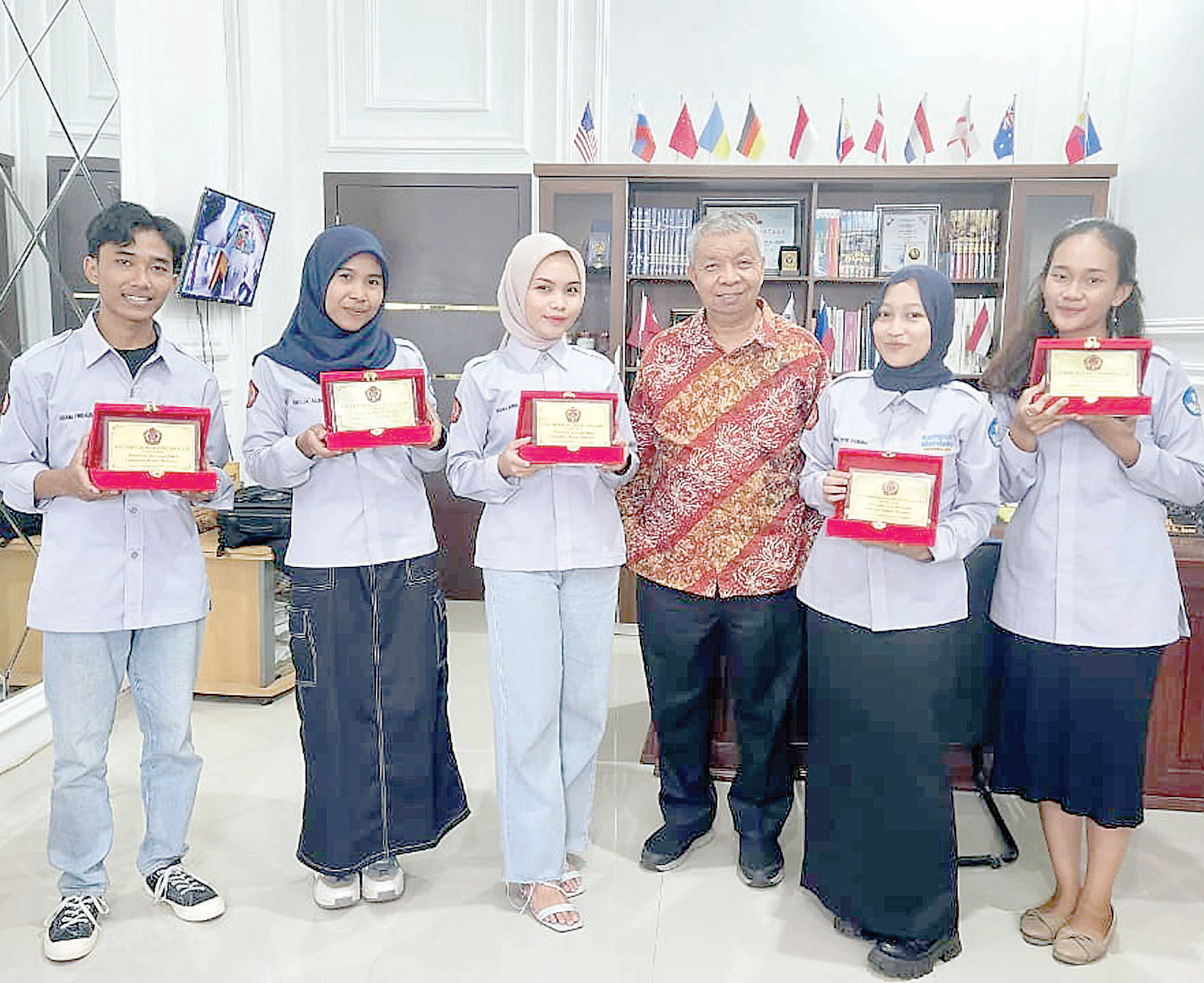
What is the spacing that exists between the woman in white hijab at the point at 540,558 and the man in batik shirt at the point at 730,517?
16 cm

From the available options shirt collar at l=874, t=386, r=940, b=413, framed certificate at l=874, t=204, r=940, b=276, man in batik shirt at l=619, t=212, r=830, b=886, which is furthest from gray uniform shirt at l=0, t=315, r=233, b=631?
framed certificate at l=874, t=204, r=940, b=276

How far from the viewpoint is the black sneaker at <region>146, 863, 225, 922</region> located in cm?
239

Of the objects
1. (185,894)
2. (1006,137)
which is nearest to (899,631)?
(185,894)

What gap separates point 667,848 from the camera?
2666mm

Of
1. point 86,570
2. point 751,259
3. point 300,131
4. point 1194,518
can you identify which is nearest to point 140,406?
point 86,570

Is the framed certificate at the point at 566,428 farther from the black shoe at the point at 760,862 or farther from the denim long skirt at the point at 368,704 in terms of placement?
the black shoe at the point at 760,862

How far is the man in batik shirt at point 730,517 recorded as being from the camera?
2.44 metres

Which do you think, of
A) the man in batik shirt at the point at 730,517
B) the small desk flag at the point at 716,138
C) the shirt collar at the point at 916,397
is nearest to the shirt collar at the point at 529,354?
the man in batik shirt at the point at 730,517

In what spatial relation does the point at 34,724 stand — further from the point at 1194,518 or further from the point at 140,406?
the point at 1194,518

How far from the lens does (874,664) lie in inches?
85.5

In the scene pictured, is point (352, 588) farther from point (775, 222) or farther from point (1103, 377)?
point (775, 222)

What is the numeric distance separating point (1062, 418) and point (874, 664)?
0.63m

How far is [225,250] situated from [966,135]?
333 centimetres

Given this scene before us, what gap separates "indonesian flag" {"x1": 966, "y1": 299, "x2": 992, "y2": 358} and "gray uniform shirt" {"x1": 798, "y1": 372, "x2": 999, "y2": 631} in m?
2.77
